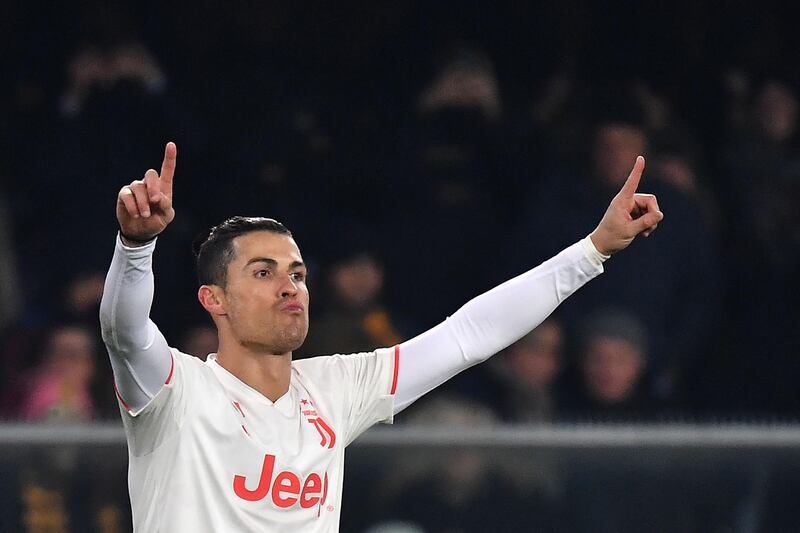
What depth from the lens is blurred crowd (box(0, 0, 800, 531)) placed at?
5.31 meters

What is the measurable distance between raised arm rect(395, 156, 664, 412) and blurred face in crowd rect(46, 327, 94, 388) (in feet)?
7.80

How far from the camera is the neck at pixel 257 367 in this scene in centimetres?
278

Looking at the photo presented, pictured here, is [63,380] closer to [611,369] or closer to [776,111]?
[611,369]

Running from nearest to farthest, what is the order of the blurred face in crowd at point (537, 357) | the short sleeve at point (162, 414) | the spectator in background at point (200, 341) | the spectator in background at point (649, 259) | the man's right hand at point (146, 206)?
the man's right hand at point (146, 206)
the short sleeve at point (162, 414)
the spectator in background at point (200, 341)
the blurred face in crowd at point (537, 357)
the spectator in background at point (649, 259)

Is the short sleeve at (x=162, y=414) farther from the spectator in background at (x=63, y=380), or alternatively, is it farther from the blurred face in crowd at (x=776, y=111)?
the blurred face in crowd at (x=776, y=111)

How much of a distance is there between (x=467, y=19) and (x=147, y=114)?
156 centimetres

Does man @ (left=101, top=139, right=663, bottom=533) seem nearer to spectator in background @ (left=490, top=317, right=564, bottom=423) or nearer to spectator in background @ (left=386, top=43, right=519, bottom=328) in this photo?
spectator in background @ (left=490, top=317, right=564, bottom=423)

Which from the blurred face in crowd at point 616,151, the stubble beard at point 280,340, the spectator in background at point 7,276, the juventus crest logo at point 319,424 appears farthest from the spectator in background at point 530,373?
the stubble beard at point 280,340

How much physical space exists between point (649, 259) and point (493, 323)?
2678mm

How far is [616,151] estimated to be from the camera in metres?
5.63

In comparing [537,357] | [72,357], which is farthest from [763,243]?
[72,357]

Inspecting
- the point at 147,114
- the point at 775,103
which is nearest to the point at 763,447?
the point at 775,103

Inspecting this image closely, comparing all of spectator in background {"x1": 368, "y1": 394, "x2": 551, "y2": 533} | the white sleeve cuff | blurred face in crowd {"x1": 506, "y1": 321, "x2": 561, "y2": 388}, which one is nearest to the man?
the white sleeve cuff

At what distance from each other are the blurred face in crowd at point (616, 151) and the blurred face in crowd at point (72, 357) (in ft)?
7.05
